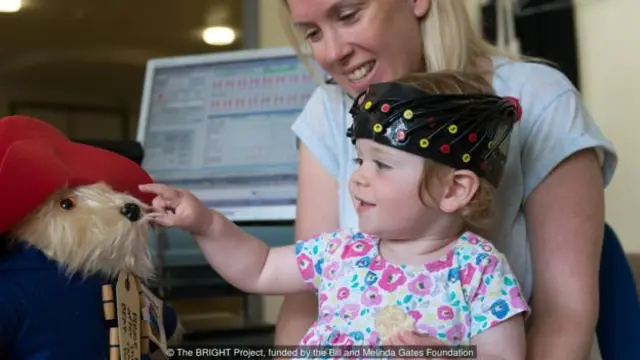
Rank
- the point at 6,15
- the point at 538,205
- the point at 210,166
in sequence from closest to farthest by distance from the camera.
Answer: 1. the point at 538,205
2. the point at 210,166
3. the point at 6,15

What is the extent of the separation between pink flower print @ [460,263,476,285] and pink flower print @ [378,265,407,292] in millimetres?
55

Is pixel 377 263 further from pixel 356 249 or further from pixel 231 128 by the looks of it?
pixel 231 128

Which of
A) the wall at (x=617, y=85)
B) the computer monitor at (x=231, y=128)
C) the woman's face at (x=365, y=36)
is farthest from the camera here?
the computer monitor at (x=231, y=128)

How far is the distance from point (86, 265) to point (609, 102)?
3.63ft

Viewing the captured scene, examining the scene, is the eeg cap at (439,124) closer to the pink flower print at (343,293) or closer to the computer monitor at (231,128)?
the pink flower print at (343,293)

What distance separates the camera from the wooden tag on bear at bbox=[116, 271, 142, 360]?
735mm

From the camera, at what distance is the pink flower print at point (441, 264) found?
76cm

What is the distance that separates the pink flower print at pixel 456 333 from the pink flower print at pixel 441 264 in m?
0.06

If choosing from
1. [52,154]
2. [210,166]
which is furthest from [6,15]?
[52,154]

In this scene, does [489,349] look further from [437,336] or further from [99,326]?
[99,326]

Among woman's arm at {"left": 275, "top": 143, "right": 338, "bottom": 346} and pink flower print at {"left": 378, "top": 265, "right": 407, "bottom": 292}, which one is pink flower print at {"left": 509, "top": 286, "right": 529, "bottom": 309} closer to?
pink flower print at {"left": 378, "top": 265, "right": 407, "bottom": 292}

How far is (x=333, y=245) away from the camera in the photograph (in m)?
0.84

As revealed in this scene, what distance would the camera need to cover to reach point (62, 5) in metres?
2.97

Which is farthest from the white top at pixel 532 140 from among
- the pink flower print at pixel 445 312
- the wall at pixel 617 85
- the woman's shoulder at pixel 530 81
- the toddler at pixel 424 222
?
the wall at pixel 617 85
